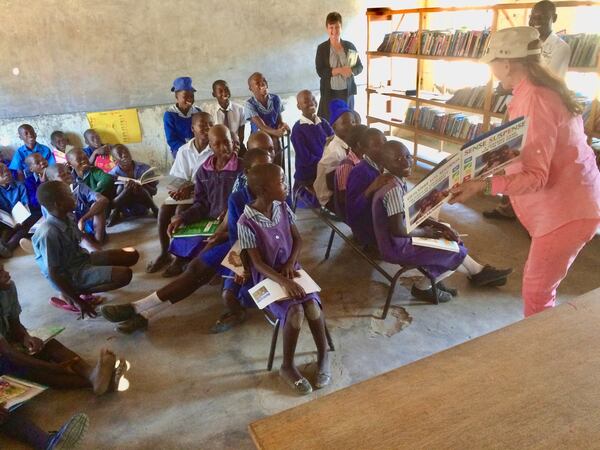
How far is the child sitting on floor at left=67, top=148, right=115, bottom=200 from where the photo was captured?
4359 millimetres

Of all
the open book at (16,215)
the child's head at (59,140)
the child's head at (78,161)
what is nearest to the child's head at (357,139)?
the child's head at (78,161)

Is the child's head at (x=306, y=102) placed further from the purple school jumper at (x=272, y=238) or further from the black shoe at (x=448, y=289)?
the black shoe at (x=448, y=289)

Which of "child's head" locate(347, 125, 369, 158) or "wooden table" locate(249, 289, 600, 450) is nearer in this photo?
"wooden table" locate(249, 289, 600, 450)

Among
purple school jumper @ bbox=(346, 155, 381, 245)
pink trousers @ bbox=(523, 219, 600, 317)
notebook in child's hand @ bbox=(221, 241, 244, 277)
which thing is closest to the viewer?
pink trousers @ bbox=(523, 219, 600, 317)

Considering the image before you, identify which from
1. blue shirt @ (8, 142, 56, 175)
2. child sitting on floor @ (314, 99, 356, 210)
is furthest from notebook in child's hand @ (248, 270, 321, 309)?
blue shirt @ (8, 142, 56, 175)

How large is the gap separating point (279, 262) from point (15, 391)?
1389 millimetres

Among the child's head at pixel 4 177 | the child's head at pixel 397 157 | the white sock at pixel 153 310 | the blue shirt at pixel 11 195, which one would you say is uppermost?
the child's head at pixel 397 157

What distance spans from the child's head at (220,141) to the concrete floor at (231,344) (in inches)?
39.8

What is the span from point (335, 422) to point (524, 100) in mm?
1519

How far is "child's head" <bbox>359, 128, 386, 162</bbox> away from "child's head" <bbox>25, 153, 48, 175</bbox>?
3266 mm

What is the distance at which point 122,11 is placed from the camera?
215 inches

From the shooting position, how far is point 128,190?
4.53 meters

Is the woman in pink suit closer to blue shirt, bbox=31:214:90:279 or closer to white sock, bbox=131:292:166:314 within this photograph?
white sock, bbox=131:292:166:314

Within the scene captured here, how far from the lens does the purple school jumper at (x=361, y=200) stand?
2914 millimetres
